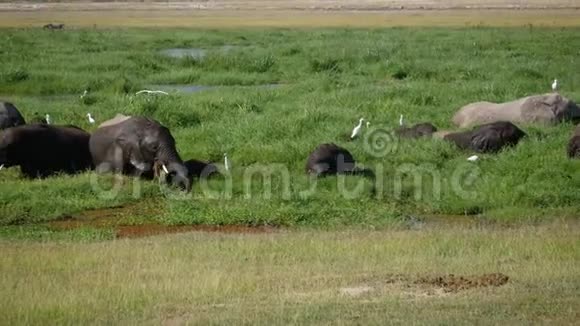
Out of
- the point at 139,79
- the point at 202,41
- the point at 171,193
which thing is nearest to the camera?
the point at 171,193

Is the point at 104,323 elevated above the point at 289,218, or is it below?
Result: above

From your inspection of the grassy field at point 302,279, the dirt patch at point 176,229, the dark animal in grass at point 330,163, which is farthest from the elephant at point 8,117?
the grassy field at point 302,279

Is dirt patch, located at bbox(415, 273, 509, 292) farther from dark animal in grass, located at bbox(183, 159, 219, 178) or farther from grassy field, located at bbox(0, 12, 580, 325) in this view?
dark animal in grass, located at bbox(183, 159, 219, 178)

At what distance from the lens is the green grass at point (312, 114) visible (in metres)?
13.2

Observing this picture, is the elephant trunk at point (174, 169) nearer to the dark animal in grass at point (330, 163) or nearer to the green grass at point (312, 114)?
the green grass at point (312, 114)

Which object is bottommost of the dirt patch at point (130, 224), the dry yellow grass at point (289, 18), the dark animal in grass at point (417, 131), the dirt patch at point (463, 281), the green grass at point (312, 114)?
the dry yellow grass at point (289, 18)

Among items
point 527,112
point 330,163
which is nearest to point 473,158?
point 330,163

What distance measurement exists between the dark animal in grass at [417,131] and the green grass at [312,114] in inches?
23.8

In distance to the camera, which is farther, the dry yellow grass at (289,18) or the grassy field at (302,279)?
the dry yellow grass at (289,18)

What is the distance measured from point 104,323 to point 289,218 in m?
5.71

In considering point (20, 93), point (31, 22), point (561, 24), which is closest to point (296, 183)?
point (20, 93)

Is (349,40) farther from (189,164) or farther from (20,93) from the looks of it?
(189,164)

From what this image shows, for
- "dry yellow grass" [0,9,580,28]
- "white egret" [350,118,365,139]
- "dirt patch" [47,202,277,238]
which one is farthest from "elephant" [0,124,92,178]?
"dry yellow grass" [0,9,580,28]

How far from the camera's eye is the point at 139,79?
27.4 meters
